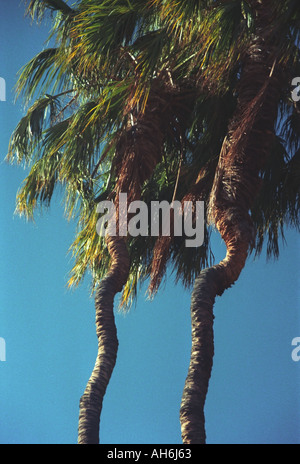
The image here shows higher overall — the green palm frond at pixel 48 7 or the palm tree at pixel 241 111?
the green palm frond at pixel 48 7

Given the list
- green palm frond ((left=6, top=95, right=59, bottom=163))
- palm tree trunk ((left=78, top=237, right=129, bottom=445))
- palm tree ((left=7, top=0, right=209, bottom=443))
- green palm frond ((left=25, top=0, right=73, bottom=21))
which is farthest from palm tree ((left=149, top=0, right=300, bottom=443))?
green palm frond ((left=6, top=95, right=59, bottom=163))

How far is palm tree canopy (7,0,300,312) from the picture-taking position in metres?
5.98

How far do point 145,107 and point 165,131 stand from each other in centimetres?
48

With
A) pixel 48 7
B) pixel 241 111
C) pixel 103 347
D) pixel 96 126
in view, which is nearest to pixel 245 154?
pixel 241 111

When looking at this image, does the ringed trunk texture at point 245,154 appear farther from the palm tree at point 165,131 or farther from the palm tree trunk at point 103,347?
the palm tree trunk at point 103,347

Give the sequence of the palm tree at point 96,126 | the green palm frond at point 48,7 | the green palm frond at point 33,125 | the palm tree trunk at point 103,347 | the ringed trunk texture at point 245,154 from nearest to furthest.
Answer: the palm tree trunk at point 103,347, the ringed trunk texture at point 245,154, the palm tree at point 96,126, the green palm frond at point 48,7, the green palm frond at point 33,125

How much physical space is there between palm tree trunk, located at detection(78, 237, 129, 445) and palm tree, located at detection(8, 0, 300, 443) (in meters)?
0.01

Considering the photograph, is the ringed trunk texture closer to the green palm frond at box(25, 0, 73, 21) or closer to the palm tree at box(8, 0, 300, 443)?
the palm tree at box(8, 0, 300, 443)

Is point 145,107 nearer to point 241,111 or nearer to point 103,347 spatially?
point 241,111

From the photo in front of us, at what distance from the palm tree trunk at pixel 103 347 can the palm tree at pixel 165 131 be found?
10 millimetres

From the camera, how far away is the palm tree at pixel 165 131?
570cm

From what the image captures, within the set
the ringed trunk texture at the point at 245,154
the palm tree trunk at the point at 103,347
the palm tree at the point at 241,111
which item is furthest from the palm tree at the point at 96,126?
the ringed trunk texture at the point at 245,154

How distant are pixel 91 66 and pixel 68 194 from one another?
4.57 ft
